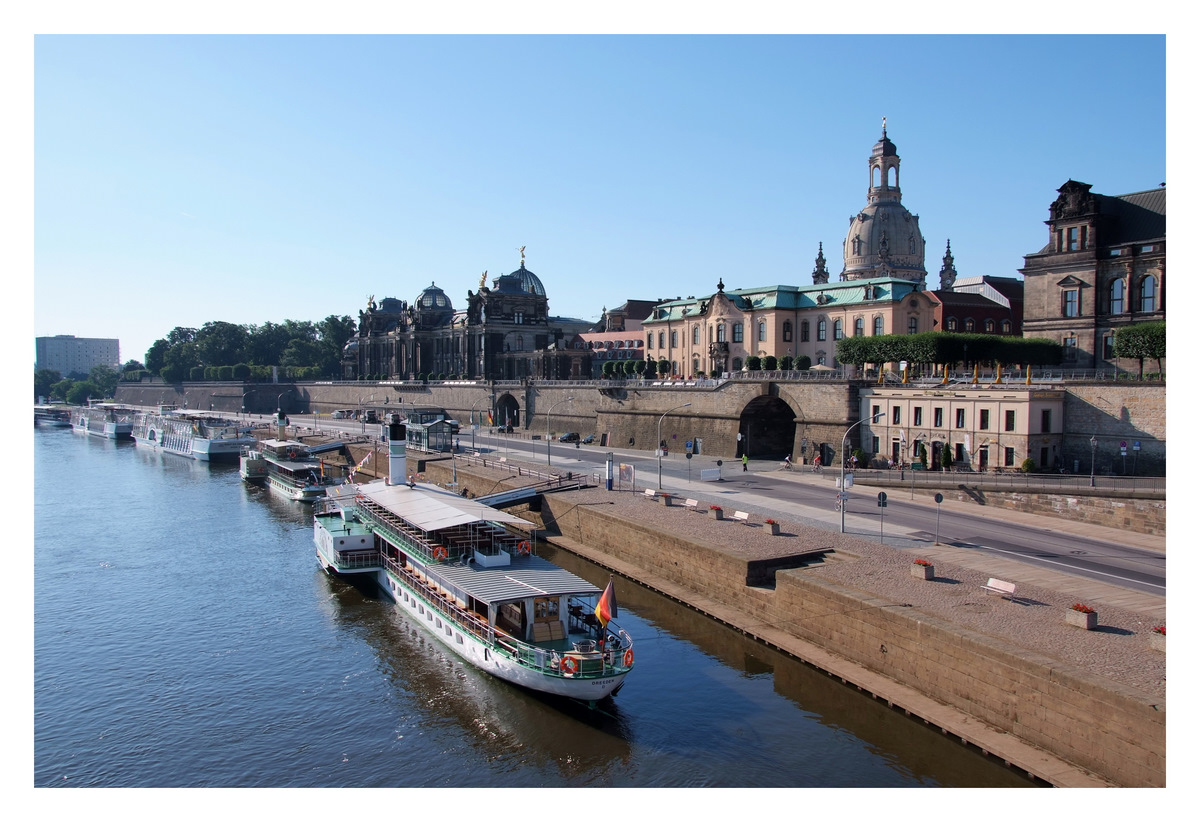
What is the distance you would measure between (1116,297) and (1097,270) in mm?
2176

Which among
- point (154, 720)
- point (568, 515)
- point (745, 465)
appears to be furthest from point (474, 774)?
point (745, 465)

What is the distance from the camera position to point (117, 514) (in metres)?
59.7

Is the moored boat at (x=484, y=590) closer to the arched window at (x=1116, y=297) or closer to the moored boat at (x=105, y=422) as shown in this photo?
the arched window at (x=1116, y=297)

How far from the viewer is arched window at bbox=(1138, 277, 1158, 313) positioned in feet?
173

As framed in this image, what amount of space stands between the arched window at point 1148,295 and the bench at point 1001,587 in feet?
119

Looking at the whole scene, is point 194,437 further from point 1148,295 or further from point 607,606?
point 1148,295

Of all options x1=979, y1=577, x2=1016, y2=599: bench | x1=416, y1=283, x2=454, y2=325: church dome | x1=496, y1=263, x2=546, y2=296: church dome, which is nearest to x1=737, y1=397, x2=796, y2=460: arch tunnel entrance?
x1=979, y1=577, x2=1016, y2=599: bench

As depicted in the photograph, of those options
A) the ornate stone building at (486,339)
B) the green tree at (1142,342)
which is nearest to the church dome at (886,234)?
the ornate stone building at (486,339)

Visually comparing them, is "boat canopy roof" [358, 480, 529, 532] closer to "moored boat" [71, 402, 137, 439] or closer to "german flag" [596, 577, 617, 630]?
"german flag" [596, 577, 617, 630]

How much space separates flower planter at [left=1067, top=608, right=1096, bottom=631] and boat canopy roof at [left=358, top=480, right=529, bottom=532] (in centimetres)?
1986

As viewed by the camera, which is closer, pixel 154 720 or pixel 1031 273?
pixel 154 720

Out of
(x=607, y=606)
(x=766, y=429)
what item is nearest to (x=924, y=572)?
(x=607, y=606)

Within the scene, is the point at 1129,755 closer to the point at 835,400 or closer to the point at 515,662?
the point at 515,662

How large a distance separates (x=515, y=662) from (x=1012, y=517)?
28.1 meters
